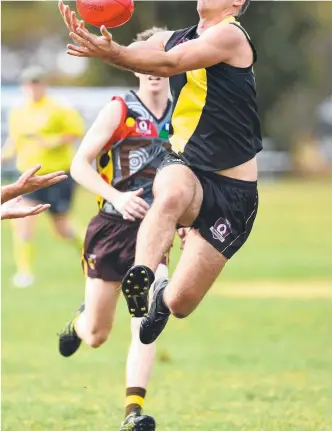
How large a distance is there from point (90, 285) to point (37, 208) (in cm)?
188

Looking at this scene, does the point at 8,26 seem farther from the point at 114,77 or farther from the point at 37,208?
the point at 37,208

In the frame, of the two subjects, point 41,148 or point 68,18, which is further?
point 41,148

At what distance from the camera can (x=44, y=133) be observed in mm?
16391

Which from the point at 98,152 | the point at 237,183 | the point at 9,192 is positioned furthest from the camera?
the point at 98,152

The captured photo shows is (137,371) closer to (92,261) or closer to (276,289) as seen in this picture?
(92,261)

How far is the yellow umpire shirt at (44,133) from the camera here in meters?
16.3

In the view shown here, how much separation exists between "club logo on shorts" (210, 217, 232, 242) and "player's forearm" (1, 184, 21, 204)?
1.17 meters

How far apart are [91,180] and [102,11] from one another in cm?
151

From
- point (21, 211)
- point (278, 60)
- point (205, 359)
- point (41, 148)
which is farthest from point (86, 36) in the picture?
point (278, 60)

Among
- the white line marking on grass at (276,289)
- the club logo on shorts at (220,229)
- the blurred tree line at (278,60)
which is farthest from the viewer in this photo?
the blurred tree line at (278,60)

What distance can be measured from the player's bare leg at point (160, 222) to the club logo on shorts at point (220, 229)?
22 centimetres

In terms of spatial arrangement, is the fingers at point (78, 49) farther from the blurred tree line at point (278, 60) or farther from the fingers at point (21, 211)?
the blurred tree line at point (278, 60)

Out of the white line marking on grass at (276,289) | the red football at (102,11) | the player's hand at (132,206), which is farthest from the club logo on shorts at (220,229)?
the white line marking on grass at (276,289)

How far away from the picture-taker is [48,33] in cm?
7688
